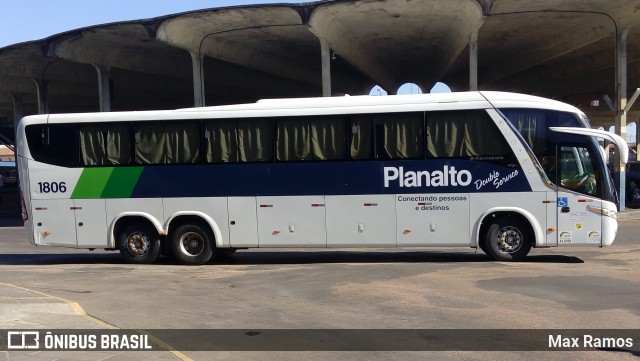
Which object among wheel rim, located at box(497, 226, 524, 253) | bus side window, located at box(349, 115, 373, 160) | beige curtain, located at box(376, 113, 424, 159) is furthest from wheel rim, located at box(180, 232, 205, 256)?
wheel rim, located at box(497, 226, 524, 253)

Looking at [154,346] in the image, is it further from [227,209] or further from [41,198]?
[41,198]

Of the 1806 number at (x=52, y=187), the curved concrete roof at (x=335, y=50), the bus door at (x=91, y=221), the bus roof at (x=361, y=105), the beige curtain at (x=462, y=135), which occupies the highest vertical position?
the curved concrete roof at (x=335, y=50)

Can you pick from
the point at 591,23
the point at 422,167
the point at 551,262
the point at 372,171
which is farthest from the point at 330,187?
the point at 591,23

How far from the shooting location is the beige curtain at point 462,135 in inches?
464

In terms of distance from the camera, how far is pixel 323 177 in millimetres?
12266

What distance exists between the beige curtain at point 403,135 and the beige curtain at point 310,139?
888 mm

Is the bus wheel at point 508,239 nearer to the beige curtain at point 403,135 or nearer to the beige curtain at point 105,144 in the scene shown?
the beige curtain at point 403,135

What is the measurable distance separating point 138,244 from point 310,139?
14.9 ft

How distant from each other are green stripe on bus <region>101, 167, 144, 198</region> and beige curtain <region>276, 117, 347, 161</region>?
322cm

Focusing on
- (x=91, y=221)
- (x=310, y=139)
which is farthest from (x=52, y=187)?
(x=310, y=139)

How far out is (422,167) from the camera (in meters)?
12.0

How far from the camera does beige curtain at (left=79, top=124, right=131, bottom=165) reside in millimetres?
12883

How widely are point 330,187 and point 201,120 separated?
3.16 meters

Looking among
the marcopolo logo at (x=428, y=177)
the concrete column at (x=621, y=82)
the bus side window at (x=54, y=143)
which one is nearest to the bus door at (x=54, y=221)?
the bus side window at (x=54, y=143)
